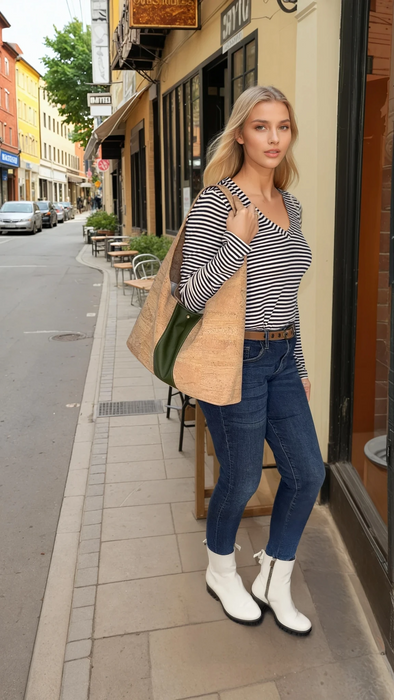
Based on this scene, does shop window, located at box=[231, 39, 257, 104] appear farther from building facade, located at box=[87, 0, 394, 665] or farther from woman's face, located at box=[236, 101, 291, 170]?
woman's face, located at box=[236, 101, 291, 170]

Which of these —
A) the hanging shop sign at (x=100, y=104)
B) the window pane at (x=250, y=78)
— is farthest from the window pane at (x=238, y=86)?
the hanging shop sign at (x=100, y=104)

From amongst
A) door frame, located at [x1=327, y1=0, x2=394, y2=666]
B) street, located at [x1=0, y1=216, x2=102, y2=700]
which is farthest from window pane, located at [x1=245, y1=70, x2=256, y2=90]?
street, located at [x1=0, y1=216, x2=102, y2=700]

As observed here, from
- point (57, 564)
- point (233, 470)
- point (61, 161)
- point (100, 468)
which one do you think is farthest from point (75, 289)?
point (61, 161)

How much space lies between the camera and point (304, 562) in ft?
10.3

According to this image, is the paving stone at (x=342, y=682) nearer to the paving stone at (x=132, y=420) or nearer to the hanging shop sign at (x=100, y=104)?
the paving stone at (x=132, y=420)

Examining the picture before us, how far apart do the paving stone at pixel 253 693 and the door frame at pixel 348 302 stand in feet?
2.12

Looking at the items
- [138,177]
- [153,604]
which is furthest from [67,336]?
[138,177]

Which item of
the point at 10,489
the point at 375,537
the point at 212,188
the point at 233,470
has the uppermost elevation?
the point at 212,188

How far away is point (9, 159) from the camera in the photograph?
49.3 meters

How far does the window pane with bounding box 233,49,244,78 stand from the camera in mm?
6450

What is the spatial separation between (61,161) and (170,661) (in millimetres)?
76453

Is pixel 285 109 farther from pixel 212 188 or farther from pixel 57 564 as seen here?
pixel 57 564

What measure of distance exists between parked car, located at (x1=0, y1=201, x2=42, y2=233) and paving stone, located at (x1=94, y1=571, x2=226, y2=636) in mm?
31156

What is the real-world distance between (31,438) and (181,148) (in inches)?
262
